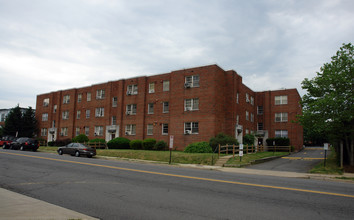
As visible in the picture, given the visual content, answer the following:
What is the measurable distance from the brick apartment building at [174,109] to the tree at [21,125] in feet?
4.91

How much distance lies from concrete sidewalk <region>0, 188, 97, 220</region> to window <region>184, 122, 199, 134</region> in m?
23.8

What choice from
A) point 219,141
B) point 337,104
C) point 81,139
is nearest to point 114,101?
point 81,139

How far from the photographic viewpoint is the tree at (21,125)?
49.3 m

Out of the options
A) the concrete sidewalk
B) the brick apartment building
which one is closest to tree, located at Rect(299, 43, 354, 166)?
the brick apartment building

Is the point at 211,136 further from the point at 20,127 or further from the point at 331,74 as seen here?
the point at 20,127

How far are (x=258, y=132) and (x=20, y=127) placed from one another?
42.7 m

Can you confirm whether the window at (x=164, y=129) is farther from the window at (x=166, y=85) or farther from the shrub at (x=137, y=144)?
the window at (x=166, y=85)

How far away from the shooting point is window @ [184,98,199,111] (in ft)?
101

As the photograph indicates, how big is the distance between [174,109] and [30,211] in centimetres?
2628

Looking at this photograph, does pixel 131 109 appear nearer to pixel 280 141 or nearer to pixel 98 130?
pixel 98 130

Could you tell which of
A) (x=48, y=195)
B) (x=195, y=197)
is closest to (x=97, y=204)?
(x=48, y=195)

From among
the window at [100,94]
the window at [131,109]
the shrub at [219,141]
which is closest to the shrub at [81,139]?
the window at [100,94]

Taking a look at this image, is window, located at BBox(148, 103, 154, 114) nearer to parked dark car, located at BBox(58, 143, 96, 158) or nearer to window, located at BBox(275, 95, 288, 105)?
parked dark car, located at BBox(58, 143, 96, 158)

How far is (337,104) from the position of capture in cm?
1691
